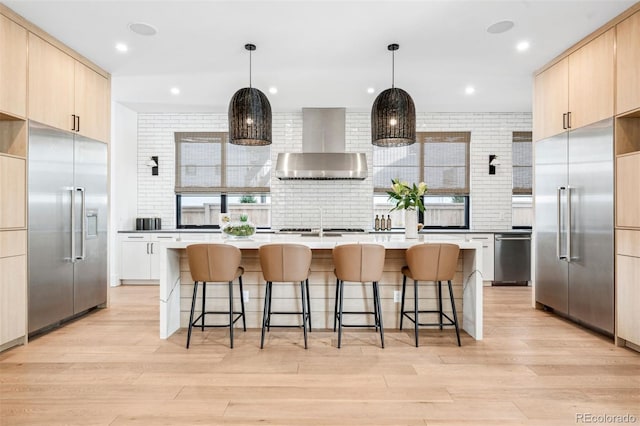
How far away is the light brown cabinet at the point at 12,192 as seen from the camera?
3.15 meters

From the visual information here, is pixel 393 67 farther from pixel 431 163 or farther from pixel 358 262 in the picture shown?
pixel 431 163

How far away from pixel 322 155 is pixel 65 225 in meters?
3.52

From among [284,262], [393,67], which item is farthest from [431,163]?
[284,262]

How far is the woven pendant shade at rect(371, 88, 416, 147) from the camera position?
353 cm

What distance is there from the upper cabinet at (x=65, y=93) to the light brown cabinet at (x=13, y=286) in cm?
114

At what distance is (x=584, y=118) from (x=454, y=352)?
2.66 meters

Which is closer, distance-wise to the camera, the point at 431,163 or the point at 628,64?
the point at 628,64

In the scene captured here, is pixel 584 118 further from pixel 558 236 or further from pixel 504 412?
pixel 504 412

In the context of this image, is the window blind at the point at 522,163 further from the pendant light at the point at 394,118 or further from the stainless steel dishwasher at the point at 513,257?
the pendant light at the point at 394,118

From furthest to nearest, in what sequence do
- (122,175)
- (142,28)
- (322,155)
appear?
(122,175), (322,155), (142,28)

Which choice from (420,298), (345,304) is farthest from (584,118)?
(345,304)

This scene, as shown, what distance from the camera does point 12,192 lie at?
3.25 m

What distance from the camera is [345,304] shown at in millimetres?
3891


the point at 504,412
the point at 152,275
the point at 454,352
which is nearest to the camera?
the point at 504,412
